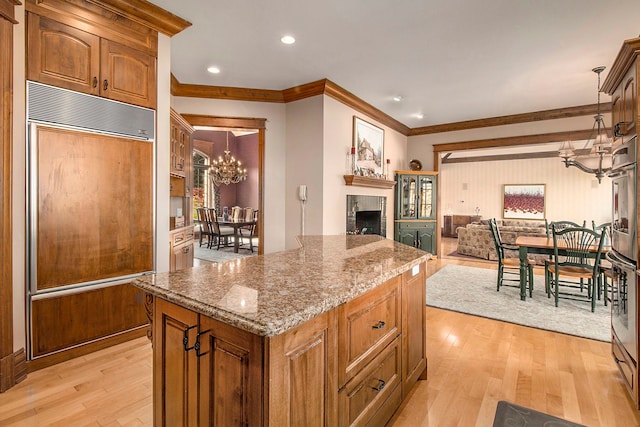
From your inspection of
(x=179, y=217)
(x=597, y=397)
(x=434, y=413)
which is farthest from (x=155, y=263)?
(x=597, y=397)

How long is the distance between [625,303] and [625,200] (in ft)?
2.19

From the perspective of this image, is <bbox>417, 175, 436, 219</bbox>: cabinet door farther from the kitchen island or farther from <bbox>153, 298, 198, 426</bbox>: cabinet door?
<bbox>153, 298, 198, 426</bbox>: cabinet door

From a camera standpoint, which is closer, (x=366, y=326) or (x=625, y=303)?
(x=366, y=326)

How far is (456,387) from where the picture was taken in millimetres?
2174

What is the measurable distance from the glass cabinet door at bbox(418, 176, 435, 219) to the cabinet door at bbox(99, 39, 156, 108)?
5.32 m

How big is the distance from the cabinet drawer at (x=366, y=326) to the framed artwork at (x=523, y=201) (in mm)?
→ 10181

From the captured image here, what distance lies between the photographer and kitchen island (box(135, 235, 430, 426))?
999 mm

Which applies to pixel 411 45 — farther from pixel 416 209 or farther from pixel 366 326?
pixel 416 209

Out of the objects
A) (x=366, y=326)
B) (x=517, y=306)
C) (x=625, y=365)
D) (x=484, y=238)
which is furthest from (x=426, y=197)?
(x=366, y=326)

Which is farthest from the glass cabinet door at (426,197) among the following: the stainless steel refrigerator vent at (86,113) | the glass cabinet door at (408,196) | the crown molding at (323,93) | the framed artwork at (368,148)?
the stainless steel refrigerator vent at (86,113)

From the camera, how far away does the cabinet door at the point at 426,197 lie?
6.79 meters

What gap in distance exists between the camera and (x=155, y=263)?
290cm

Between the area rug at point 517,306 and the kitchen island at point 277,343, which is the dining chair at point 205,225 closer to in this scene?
the area rug at point 517,306

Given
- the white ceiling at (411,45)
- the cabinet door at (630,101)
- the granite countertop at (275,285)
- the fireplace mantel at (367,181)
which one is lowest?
the granite countertop at (275,285)
